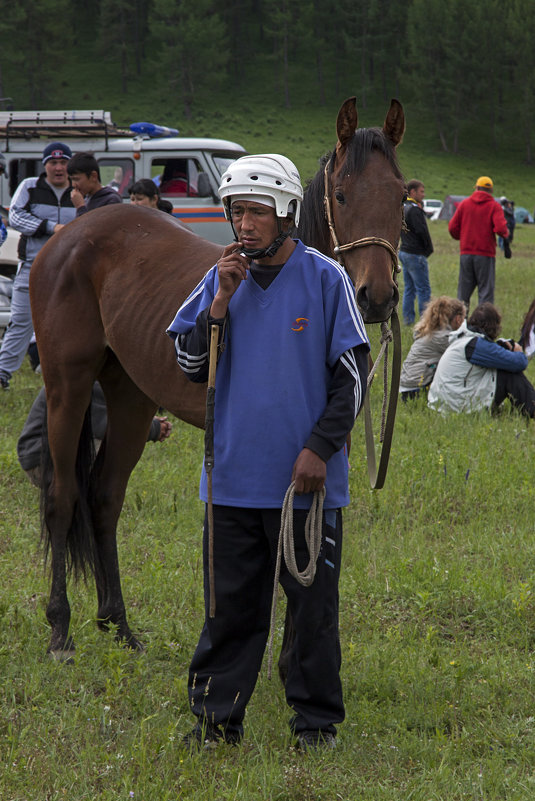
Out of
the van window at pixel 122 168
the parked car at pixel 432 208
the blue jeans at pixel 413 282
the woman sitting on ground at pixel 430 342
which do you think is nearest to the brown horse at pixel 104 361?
the woman sitting on ground at pixel 430 342

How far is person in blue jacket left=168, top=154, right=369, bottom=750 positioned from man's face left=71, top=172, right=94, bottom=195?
4.43 meters

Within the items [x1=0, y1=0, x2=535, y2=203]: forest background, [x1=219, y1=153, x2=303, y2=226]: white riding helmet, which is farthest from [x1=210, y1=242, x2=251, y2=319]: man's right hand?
[x1=0, y1=0, x2=535, y2=203]: forest background

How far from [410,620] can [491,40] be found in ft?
285

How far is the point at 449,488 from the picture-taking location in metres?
5.98

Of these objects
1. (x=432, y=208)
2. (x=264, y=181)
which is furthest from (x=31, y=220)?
(x=432, y=208)

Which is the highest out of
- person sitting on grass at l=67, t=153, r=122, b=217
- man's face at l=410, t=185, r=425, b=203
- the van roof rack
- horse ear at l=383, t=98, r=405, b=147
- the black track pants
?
horse ear at l=383, t=98, r=405, b=147

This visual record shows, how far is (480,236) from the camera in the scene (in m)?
12.4

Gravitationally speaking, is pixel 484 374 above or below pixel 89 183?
below

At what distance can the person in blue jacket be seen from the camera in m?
2.81

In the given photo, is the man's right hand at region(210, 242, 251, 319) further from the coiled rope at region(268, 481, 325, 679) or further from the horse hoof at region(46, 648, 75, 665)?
the horse hoof at region(46, 648, 75, 665)

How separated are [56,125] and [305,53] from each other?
85327 mm

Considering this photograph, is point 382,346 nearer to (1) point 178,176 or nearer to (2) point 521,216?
(1) point 178,176

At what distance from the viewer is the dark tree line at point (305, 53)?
77.3m

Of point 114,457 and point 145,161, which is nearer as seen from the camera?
point 114,457
